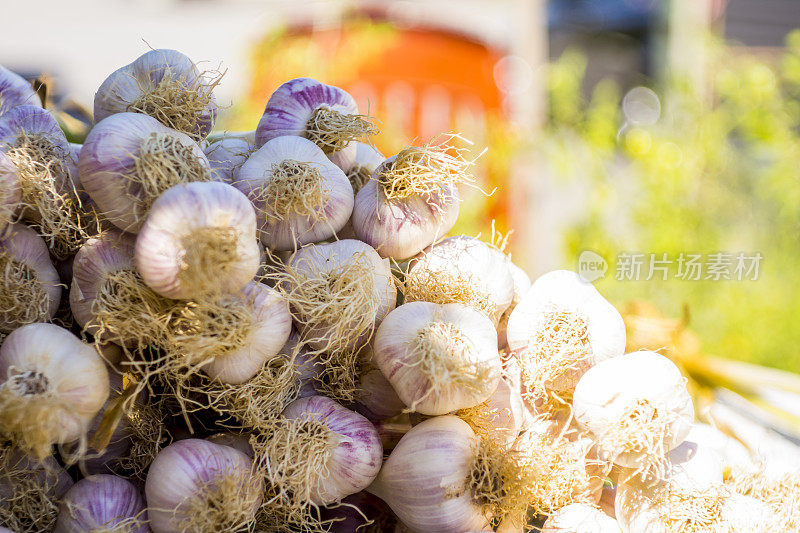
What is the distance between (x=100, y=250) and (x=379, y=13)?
2127 mm

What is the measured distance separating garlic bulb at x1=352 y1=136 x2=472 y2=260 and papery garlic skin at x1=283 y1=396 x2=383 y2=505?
0.23m

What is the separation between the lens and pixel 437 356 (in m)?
0.71

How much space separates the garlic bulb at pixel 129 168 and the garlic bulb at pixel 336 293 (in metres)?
0.17

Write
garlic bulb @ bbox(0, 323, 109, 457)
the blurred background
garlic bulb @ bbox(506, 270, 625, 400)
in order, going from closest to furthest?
garlic bulb @ bbox(0, 323, 109, 457) < garlic bulb @ bbox(506, 270, 625, 400) < the blurred background

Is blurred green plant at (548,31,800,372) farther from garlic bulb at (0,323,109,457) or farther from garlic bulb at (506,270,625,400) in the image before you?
garlic bulb at (0,323,109,457)

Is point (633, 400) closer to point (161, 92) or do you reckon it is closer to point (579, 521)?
point (579, 521)

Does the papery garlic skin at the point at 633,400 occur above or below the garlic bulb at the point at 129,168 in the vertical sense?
below

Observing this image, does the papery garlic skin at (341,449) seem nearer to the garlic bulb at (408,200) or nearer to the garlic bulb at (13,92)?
the garlic bulb at (408,200)

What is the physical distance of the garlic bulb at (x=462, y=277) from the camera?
833 millimetres

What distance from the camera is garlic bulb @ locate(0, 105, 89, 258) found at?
71 cm

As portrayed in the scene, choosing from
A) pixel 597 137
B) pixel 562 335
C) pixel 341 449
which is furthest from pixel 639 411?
pixel 597 137

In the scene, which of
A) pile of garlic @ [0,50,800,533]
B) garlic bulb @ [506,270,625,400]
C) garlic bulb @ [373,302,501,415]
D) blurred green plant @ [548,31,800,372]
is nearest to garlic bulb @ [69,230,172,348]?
pile of garlic @ [0,50,800,533]

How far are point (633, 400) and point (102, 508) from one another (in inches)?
24.6

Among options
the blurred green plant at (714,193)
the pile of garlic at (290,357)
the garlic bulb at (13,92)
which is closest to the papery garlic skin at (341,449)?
the pile of garlic at (290,357)
